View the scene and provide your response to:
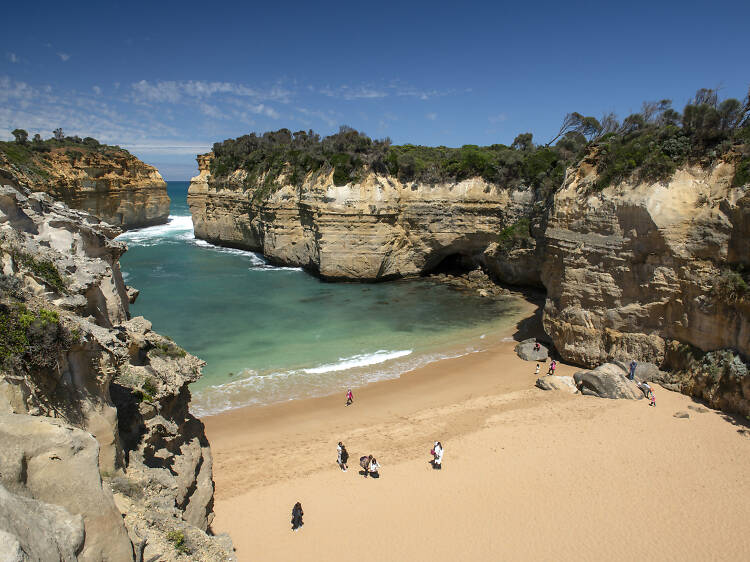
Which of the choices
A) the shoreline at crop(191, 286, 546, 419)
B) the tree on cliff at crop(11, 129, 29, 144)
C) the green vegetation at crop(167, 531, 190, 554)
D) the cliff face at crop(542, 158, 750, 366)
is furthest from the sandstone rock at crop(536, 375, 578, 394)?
the tree on cliff at crop(11, 129, 29, 144)

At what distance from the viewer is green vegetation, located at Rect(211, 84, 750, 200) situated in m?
13.3

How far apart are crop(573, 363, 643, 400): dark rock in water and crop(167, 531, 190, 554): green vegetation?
12.5 metres

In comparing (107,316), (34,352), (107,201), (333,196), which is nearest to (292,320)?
(333,196)

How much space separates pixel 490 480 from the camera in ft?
33.3

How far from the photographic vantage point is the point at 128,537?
13.2ft

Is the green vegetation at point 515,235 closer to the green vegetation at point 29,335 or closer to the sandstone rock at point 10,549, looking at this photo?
the green vegetation at point 29,335

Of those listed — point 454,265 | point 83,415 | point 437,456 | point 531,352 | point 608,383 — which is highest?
point 83,415

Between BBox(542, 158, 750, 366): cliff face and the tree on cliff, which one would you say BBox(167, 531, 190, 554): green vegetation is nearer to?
BBox(542, 158, 750, 366): cliff face

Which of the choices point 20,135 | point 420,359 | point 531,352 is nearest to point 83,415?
point 420,359

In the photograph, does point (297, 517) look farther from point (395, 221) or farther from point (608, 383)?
point (395, 221)

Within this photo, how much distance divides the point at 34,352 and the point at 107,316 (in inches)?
161

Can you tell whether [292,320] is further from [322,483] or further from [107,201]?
[107,201]

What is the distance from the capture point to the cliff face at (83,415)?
3.53 metres

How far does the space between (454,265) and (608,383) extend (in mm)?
19105
